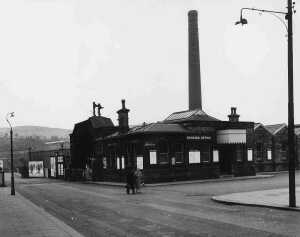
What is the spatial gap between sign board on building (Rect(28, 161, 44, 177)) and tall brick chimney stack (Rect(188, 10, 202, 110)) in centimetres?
3646

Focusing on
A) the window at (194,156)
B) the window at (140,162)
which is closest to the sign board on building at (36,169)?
the window at (140,162)

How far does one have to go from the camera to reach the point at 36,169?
82750 mm

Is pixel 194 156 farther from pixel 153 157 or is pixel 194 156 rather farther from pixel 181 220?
pixel 181 220

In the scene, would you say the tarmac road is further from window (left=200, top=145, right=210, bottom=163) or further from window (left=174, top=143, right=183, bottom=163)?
window (left=200, top=145, right=210, bottom=163)

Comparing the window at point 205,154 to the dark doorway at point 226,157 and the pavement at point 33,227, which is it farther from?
the pavement at point 33,227

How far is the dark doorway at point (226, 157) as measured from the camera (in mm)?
46625

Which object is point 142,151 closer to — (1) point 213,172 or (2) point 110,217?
(1) point 213,172

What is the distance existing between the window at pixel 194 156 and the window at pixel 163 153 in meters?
2.28

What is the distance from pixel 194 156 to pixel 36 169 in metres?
45.5

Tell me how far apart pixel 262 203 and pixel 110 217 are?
20.2ft

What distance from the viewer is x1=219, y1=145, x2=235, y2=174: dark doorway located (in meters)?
46.6

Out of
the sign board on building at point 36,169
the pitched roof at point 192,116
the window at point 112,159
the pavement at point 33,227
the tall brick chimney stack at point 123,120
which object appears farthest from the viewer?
the sign board on building at point 36,169

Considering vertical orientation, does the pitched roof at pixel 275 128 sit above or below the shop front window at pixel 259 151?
above

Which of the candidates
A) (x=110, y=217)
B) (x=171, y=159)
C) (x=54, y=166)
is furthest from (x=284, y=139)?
(x=110, y=217)
